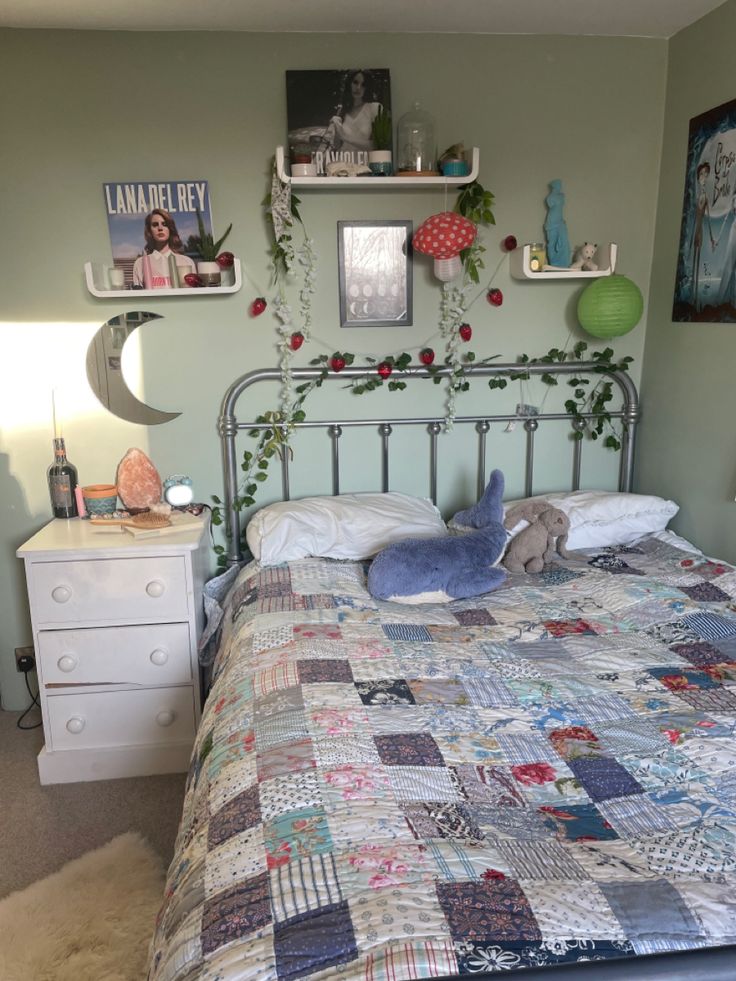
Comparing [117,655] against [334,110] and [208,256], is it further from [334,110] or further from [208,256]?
[334,110]

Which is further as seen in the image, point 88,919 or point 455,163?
point 455,163

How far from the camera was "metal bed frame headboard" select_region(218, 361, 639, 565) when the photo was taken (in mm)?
2756

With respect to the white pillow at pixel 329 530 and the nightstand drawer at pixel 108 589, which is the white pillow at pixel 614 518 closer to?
the white pillow at pixel 329 530

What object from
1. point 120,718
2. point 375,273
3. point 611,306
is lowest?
point 120,718

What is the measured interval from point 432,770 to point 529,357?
184cm

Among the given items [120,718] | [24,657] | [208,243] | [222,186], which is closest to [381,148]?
[222,186]

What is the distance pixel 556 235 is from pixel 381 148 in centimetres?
68

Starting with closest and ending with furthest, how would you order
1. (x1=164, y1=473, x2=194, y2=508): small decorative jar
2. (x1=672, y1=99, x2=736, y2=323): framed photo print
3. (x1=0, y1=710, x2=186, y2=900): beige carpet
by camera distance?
(x1=0, y1=710, x2=186, y2=900): beige carpet, (x1=672, y1=99, x2=736, y2=323): framed photo print, (x1=164, y1=473, x2=194, y2=508): small decorative jar

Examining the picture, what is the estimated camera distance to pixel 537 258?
106 inches

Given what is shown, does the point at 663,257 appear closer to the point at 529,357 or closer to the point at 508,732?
the point at 529,357

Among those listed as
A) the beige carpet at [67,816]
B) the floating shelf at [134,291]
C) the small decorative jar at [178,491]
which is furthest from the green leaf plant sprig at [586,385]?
the beige carpet at [67,816]

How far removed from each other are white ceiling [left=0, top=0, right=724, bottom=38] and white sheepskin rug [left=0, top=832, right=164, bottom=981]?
244cm

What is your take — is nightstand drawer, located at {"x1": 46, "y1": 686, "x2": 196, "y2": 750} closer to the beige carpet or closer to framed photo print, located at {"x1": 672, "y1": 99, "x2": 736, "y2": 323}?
the beige carpet

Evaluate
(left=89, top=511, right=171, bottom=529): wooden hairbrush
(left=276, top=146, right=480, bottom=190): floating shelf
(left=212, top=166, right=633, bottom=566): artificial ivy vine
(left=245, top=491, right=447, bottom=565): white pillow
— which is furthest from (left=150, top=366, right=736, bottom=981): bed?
(left=276, top=146, right=480, bottom=190): floating shelf
